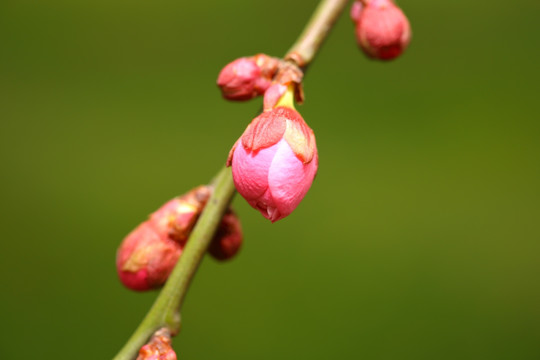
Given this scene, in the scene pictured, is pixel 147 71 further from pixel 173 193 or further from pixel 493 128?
pixel 493 128

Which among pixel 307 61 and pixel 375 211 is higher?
pixel 375 211

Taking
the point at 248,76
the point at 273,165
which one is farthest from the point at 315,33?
the point at 273,165

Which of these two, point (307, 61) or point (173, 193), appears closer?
point (307, 61)

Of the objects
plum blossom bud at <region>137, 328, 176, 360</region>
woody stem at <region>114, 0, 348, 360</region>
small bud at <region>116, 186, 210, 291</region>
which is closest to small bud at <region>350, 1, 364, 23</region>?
woody stem at <region>114, 0, 348, 360</region>

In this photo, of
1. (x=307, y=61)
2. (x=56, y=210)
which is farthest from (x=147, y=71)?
(x=307, y=61)

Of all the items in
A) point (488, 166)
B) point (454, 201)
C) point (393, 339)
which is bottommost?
point (393, 339)

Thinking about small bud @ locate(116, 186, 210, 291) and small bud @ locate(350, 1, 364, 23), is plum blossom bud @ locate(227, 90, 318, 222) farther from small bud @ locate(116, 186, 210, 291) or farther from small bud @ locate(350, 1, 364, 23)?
small bud @ locate(350, 1, 364, 23)

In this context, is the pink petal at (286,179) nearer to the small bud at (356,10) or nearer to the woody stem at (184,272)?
the woody stem at (184,272)
